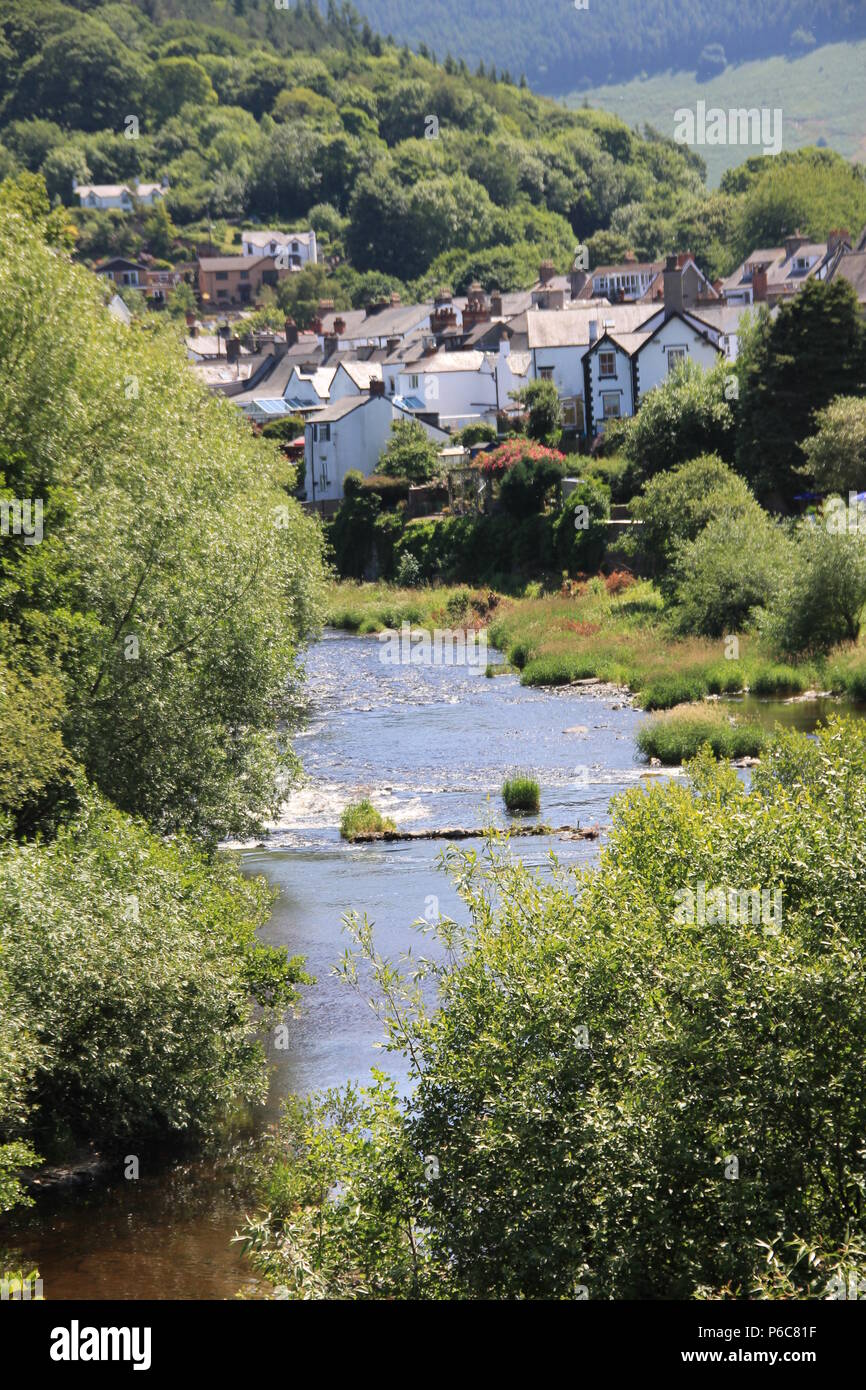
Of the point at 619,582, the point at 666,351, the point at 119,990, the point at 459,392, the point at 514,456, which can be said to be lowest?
the point at 119,990

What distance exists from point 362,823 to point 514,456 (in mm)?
48614

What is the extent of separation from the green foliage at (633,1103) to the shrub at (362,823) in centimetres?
2007

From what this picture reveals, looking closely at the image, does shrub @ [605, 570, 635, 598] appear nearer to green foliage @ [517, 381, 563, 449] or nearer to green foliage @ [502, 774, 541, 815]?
green foliage @ [517, 381, 563, 449]

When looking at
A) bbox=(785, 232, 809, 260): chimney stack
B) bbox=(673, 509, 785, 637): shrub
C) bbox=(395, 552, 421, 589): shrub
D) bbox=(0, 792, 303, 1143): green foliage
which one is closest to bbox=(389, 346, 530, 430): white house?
bbox=(395, 552, 421, 589): shrub

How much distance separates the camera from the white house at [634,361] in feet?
275

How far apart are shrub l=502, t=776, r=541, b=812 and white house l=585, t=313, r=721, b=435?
50513mm

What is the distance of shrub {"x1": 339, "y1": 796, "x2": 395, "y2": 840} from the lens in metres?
35.2

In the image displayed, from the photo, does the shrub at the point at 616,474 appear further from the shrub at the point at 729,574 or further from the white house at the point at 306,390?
the white house at the point at 306,390

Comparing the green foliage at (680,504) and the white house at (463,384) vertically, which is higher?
the white house at (463,384)

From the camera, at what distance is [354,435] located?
9594cm

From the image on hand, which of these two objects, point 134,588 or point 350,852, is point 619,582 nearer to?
point 350,852

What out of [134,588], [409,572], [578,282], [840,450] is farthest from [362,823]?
[578,282]

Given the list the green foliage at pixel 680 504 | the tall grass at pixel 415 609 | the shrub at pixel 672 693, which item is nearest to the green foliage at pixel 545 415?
the tall grass at pixel 415 609
